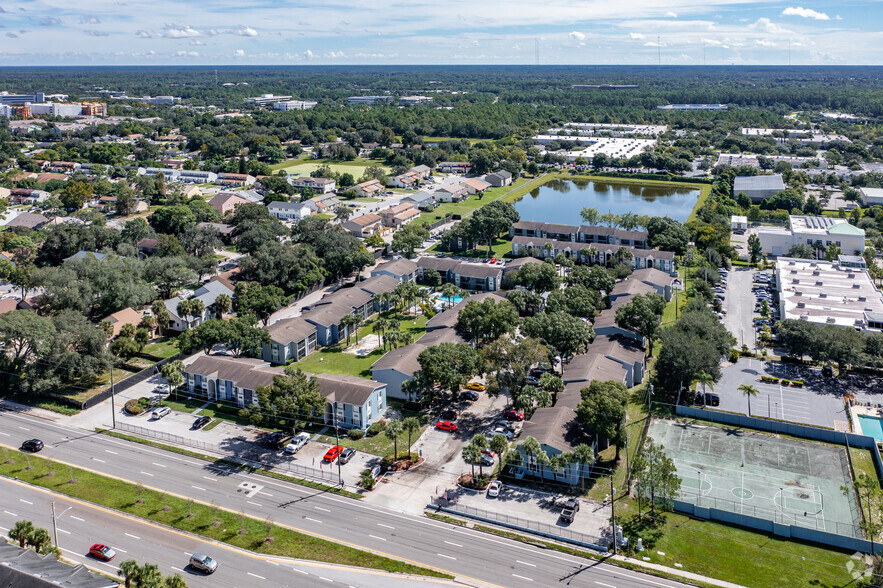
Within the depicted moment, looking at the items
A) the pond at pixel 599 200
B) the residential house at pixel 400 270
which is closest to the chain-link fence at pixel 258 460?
the residential house at pixel 400 270

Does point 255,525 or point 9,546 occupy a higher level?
point 9,546

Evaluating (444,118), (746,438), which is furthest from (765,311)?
(444,118)

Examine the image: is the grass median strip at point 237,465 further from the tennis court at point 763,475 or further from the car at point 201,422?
the tennis court at point 763,475

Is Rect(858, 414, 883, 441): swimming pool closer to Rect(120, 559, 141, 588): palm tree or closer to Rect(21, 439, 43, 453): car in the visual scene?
Rect(120, 559, 141, 588): palm tree

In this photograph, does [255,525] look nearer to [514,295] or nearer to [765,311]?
[514,295]

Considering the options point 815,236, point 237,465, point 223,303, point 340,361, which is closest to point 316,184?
point 223,303

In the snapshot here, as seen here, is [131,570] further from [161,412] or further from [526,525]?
[161,412]
